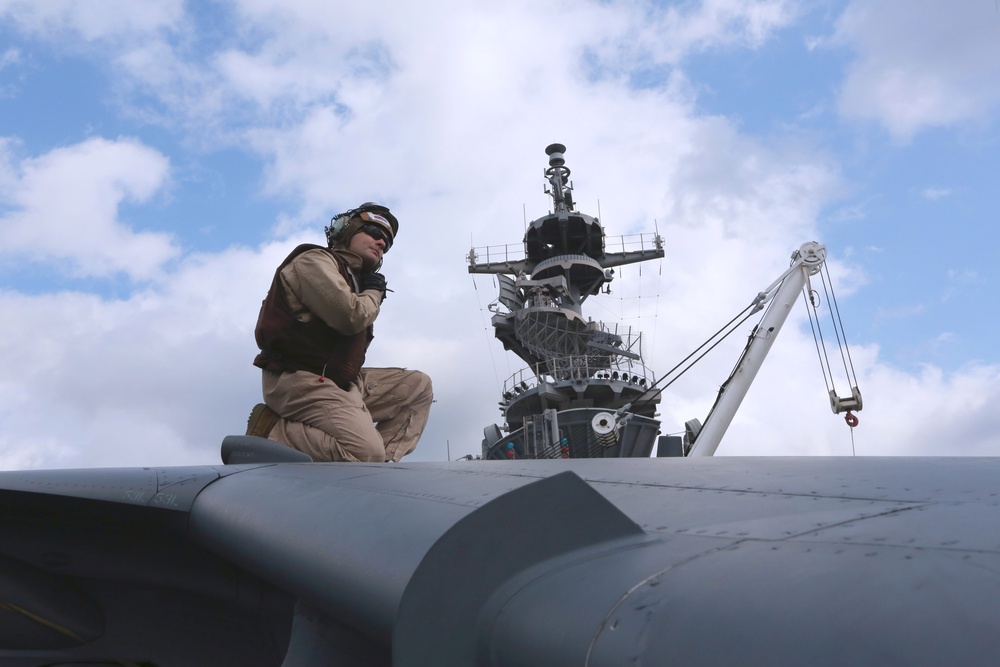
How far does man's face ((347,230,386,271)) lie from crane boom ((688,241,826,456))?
13.5m

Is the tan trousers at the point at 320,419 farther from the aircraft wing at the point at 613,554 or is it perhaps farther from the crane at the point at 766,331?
the crane at the point at 766,331

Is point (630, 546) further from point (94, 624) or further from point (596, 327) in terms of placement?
point (596, 327)

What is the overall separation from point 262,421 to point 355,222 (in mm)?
1003

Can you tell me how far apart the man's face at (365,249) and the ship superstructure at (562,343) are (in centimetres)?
1690

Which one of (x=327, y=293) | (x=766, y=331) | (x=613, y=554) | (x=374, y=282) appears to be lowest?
(x=613, y=554)

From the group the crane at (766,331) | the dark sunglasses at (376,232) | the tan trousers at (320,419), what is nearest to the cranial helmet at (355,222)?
the dark sunglasses at (376,232)

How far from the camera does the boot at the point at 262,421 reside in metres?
3.30

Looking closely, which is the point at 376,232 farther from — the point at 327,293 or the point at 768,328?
the point at 768,328

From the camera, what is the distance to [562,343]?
81.8 ft

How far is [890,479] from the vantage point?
132 cm

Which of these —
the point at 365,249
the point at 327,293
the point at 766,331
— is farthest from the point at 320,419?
the point at 766,331

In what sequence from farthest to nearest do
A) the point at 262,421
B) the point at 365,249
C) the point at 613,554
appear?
the point at 365,249, the point at 262,421, the point at 613,554

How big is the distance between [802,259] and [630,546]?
54.8ft

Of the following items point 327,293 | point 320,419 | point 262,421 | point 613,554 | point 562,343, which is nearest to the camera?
point 613,554
